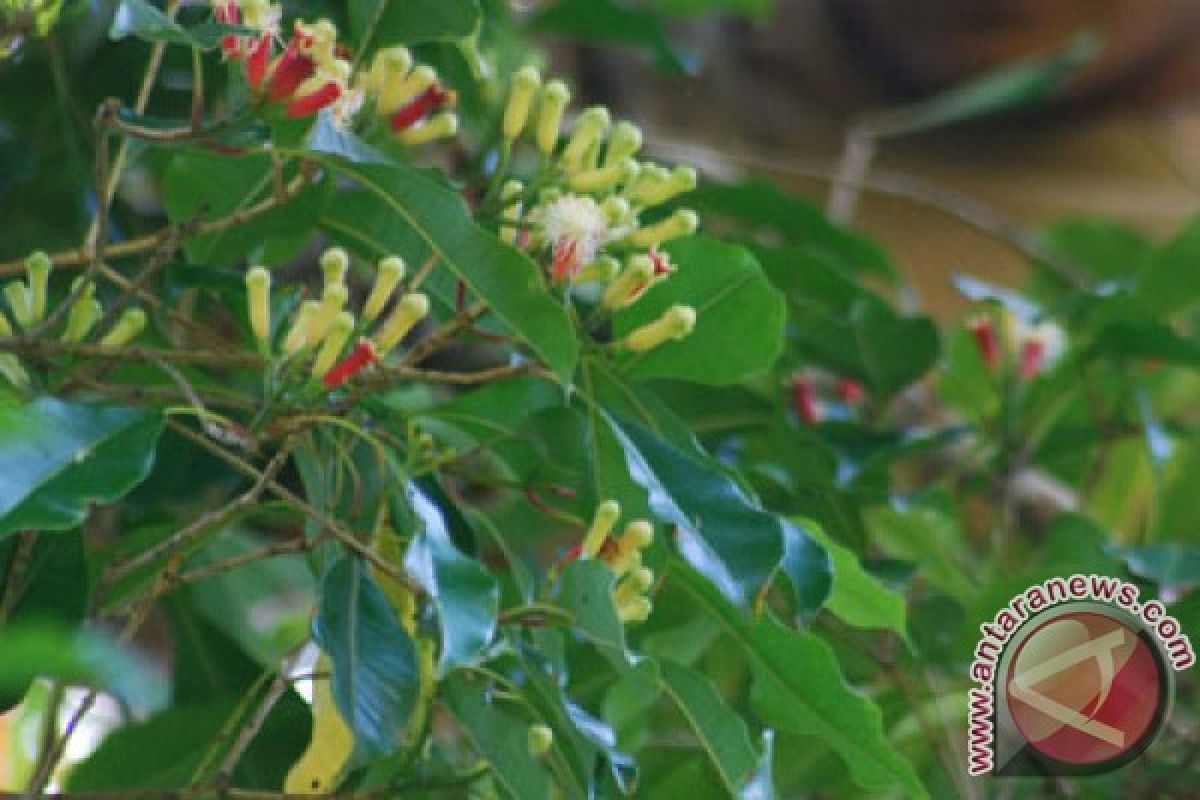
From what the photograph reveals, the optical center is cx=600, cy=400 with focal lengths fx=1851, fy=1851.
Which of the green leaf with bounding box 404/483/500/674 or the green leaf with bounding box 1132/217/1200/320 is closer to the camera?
the green leaf with bounding box 404/483/500/674

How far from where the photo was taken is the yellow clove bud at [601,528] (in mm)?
586

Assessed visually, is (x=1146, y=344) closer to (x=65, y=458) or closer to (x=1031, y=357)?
(x=1031, y=357)

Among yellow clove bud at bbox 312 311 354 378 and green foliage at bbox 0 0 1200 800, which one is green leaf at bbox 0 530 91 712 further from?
yellow clove bud at bbox 312 311 354 378

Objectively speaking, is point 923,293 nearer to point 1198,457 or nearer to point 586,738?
point 1198,457

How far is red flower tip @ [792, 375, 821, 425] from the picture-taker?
3.16 feet

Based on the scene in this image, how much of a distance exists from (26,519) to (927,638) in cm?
57

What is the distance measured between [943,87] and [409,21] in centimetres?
152

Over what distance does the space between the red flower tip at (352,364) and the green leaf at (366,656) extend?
0.06m

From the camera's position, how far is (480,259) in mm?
577

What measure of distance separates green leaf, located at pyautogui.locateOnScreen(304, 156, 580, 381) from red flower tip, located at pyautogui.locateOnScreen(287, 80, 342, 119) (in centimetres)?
2

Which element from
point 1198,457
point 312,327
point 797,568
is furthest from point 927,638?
point 312,327

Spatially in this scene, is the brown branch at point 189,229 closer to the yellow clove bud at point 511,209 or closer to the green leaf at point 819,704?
the yellow clove bud at point 511,209

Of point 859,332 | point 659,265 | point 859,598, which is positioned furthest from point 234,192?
point 859,332

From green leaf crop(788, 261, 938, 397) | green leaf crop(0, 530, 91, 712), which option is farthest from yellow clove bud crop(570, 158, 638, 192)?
green leaf crop(788, 261, 938, 397)
